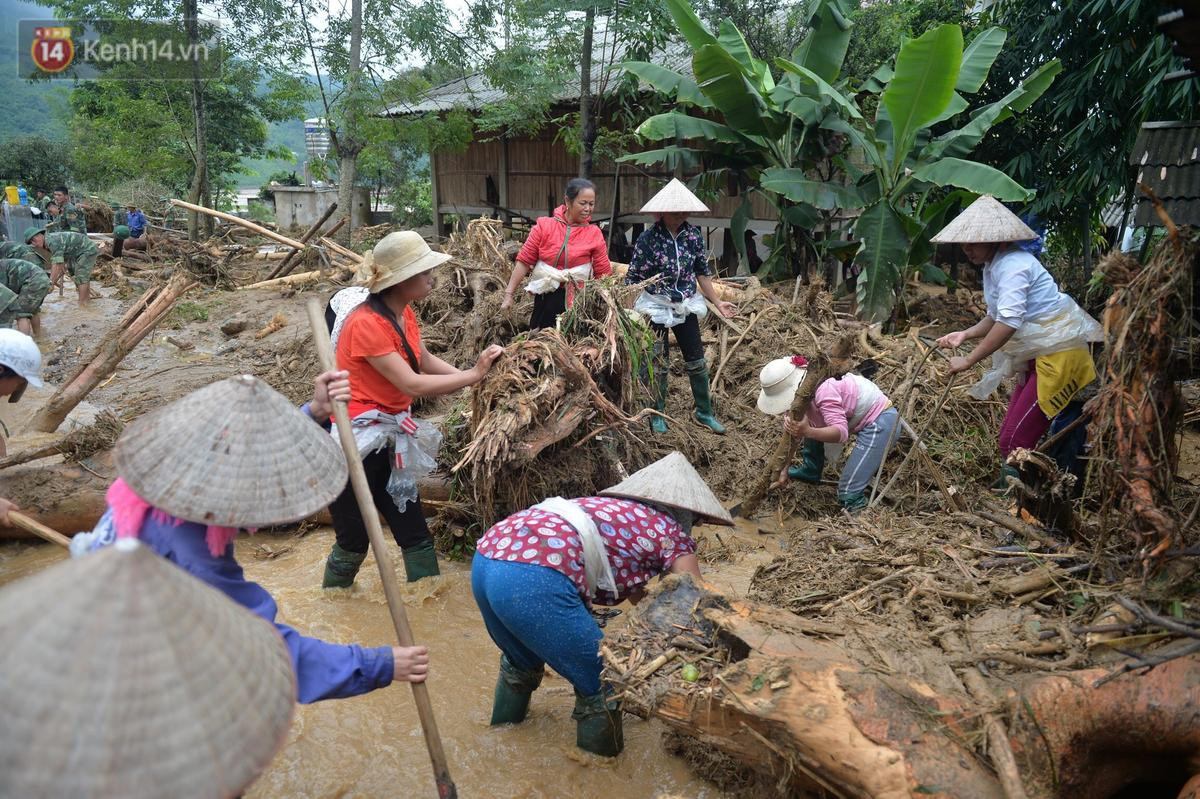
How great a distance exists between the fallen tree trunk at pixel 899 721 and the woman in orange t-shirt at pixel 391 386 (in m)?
1.72

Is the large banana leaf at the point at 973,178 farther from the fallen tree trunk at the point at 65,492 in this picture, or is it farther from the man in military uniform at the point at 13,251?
the man in military uniform at the point at 13,251

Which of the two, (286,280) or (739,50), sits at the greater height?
(739,50)

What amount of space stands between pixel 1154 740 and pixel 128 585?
8.57 feet

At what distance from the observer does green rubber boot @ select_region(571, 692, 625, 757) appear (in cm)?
302

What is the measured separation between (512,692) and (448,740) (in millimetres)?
325

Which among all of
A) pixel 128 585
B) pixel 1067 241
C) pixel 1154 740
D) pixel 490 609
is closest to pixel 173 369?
pixel 490 609

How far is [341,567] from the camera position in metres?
4.21

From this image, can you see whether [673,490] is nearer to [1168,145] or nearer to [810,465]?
[810,465]

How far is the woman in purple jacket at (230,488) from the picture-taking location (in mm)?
1927

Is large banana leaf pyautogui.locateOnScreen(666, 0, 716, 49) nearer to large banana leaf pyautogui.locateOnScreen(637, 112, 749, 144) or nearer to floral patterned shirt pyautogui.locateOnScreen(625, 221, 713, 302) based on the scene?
large banana leaf pyautogui.locateOnScreen(637, 112, 749, 144)

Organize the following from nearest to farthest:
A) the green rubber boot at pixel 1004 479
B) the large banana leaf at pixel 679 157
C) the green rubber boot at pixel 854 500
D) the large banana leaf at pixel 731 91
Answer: the green rubber boot at pixel 1004 479, the green rubber boot at pixel 854 500, the large banana leaf at pixel 731 91, the large banana leaf at pixel 679 157

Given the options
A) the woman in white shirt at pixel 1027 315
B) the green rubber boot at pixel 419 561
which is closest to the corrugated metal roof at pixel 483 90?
the woman in white shirt at pixel 1027 315

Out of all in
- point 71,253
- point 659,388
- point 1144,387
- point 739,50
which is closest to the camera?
point 1144,387

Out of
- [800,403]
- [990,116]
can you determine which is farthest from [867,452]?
[990,116]
